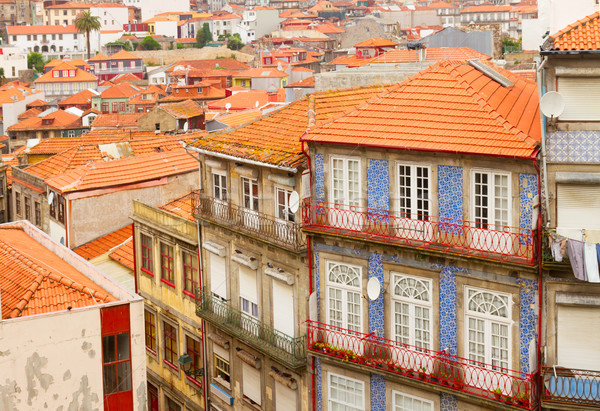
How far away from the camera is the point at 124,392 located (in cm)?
2267

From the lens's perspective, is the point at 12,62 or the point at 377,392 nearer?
the point at 377,392

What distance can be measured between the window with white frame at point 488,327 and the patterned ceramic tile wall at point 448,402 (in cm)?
109

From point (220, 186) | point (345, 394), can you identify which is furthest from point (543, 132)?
point (220, 186)

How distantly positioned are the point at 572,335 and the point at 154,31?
181743mm

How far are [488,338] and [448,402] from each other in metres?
1.93

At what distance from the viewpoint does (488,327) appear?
64.8 feet

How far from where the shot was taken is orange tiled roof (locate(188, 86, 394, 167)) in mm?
23938

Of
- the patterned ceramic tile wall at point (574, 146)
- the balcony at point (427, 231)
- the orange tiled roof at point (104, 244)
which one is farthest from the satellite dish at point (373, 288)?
the orange tiled roof at point (104, 244)

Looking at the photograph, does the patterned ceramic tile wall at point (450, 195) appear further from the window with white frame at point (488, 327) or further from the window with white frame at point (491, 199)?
the window with white frame at point (488, 327)

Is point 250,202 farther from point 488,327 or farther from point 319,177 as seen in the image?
point 488,327

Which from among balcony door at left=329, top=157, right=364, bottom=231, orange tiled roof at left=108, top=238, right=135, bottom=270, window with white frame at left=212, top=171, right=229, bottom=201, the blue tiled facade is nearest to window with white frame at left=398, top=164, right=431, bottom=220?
balcony door at left=329, top=157, right=364, bottom=231

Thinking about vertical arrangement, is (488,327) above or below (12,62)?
below

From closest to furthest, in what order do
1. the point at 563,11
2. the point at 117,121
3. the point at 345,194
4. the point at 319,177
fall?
the point at 563,11
the point at 345,194
the point at 319,177
the point at 117,121

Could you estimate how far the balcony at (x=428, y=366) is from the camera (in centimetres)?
1925
